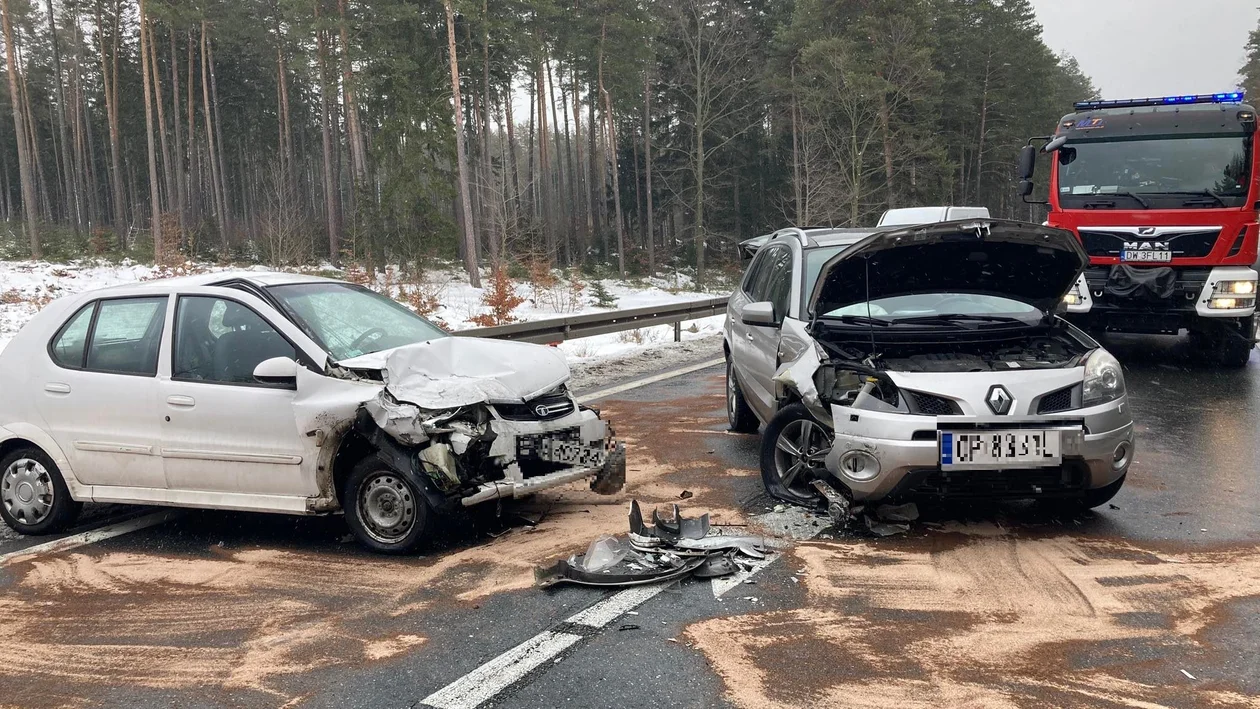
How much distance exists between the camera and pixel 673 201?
45906mm

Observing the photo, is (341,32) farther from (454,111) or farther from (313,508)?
(313,508)

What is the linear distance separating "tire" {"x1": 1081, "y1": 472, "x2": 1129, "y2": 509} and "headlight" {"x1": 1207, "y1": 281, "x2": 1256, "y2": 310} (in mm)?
6190

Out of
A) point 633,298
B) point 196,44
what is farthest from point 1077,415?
point 196,44

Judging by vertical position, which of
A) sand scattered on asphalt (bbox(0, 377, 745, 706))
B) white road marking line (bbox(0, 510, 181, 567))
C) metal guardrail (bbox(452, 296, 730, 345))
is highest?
metal guardrail (bbox(452, 296, 730, 345))

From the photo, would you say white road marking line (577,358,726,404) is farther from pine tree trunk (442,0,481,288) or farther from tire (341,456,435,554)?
pine tree trunk (442,0,481,288)

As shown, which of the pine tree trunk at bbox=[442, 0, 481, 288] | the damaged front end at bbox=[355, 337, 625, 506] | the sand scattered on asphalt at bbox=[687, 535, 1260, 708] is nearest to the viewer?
the sand scattered on asphalt at bbox=[687, 535, 1260, 708]

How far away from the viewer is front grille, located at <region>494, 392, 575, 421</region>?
4.83m

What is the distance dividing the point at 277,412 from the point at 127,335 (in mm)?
1349

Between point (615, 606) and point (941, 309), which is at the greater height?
point (941, 309)

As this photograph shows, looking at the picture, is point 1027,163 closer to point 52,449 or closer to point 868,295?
point 868,295

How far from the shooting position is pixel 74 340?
542 cm

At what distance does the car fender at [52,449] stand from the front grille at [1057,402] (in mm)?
5409

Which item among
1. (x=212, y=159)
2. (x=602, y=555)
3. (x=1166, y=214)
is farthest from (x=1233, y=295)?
(x=212, y=159)

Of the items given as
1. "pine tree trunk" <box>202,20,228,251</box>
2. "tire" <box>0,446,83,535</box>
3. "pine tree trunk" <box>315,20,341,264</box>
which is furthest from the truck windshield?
"pine tree trunk" <box>202,20,228,251</box>
